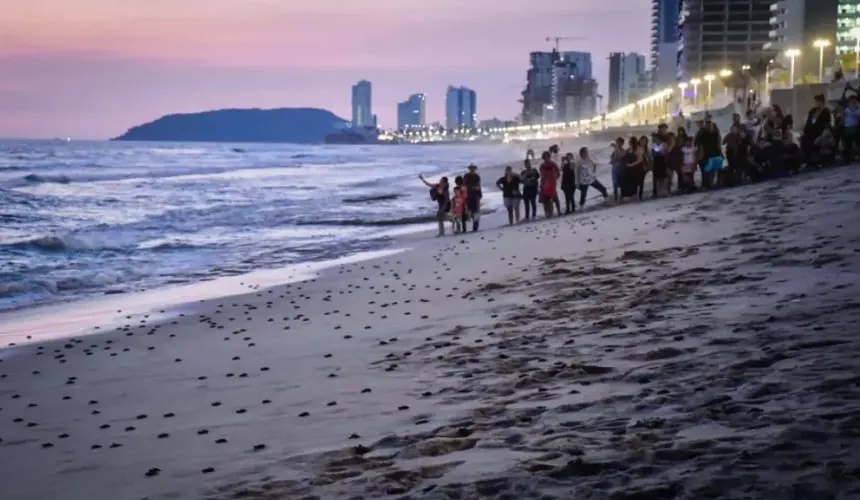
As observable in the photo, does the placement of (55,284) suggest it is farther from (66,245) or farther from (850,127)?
(850,127)

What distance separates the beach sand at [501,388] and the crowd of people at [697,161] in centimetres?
585

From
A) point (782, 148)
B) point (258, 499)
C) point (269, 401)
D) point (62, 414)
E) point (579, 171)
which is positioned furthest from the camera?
point (579, 171)

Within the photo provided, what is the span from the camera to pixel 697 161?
19.7 meters

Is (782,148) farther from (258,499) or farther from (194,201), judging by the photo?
(194,201)

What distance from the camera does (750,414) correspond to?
4.90 m

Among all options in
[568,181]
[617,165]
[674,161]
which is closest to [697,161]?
[674,161]

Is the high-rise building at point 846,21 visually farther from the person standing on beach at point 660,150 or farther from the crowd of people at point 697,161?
the person standing on beach at point 660,150

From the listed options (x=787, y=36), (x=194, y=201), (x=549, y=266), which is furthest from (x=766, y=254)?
(x=787, y=36)

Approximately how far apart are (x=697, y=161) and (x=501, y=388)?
570 inches

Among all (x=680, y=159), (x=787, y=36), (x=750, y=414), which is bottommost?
(x=750, y=414)

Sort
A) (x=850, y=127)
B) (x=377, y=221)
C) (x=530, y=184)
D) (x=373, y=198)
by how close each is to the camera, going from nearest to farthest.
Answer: (x=850, y=127) → (x=530, y=184) → (x=377, y=221) → (x=373, y=198)

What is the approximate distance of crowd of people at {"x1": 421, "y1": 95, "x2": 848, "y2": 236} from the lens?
18.1 metres

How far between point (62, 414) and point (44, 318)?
271 inches

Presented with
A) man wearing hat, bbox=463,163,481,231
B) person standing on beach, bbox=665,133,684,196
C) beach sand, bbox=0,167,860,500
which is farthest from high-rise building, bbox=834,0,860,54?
beach sand, bbox=0,167,860,500
